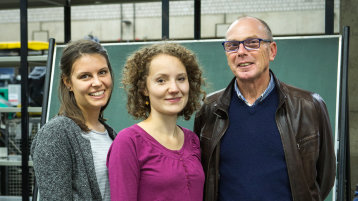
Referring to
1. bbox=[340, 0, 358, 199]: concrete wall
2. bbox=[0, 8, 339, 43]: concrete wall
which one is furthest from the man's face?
bbox=[0, 8, 339, 43]: concrete wall

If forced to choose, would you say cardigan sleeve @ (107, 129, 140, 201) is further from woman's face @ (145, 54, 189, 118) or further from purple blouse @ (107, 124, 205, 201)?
woman's face @ (145, 54, 189, 118)

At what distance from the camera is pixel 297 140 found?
193 centimetres

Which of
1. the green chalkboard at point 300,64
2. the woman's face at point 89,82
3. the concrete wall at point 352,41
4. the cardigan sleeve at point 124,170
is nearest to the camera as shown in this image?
the cardigan sleeve at point 124,170

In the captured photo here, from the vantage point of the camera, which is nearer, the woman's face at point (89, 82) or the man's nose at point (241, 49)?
the woman's face at point (89, 82)

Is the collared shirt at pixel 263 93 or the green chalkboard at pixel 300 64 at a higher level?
the green chalkboard at pixel 300 64

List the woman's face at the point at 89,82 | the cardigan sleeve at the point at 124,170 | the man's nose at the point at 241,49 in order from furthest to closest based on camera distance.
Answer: the man's nose at the point at 241,49, the woman's face at the point at 89,82, the cardigan sleeve at the point at 124,170

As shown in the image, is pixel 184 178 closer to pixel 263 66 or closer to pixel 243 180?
pixel 243 180

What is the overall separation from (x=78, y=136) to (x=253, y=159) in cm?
83

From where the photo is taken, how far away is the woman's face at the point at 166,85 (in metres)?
1.69

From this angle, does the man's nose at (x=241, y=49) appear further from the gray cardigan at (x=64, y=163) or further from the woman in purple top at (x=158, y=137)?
the gray cardigan at (x=64, y=163)

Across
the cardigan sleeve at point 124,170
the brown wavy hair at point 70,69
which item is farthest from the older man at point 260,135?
the brown wavy hair at point 70,69

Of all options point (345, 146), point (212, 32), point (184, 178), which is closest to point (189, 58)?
point (184, 178)

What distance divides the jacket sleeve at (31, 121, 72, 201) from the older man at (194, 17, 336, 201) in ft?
2.29

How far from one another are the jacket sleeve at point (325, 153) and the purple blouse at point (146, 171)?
745 millimetres
